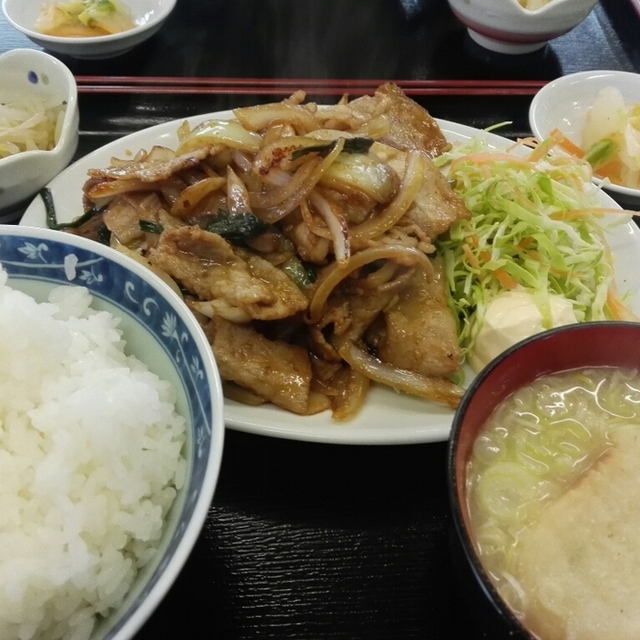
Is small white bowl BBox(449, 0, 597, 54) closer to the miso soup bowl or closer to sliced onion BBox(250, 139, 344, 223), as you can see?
sliced onion BBox(250, 139, 344, 223)

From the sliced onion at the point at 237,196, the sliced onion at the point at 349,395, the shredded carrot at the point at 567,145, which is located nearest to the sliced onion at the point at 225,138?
the sliced onion at the point at 237,196

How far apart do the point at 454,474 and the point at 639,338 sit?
571 millimetres

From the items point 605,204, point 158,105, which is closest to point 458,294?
point 605,204

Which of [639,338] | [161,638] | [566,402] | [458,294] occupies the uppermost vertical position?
[639,338]

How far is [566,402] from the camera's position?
4.44 ft

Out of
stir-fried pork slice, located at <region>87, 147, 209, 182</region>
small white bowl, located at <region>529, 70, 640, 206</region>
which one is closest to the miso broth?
stir-fried pork slice, located at <region>87, 147, 209, 182</region>

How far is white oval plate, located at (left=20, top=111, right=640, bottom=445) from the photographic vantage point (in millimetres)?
1761

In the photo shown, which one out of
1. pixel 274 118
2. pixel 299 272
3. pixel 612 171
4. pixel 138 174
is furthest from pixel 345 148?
pixel 612 171

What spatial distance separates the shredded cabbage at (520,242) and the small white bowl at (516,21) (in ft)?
4.03

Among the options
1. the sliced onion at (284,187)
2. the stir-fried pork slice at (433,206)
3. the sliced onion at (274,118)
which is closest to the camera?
the sliced onion at (284,187)

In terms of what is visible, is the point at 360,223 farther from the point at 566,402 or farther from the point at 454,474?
the point at 454,474

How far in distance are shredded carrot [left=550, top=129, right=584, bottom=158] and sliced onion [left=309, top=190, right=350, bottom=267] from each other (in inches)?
58.4

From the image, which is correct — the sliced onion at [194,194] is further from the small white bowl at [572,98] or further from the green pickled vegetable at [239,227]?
the small white bowl at [572,98]

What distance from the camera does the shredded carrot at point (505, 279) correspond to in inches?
89.0
